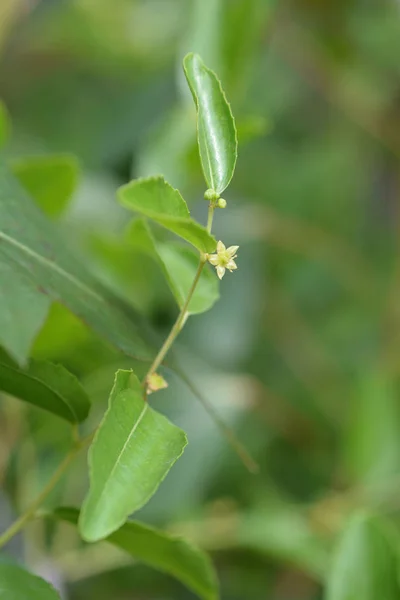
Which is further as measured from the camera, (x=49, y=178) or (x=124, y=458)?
(x=49, y=178)

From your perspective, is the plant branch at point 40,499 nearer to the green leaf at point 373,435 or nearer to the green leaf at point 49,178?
the green leaf at point 49,178

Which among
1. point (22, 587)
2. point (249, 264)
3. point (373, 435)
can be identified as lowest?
point (22, 587)

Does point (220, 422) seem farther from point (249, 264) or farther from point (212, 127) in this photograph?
point (249, 264)

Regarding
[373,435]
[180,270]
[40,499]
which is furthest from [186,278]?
[373,435]

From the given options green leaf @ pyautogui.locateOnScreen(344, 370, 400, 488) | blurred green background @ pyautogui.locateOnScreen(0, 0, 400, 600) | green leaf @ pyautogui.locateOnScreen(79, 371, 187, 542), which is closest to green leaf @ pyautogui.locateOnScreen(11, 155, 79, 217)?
blurred green background @ pyautogui.locateOnScreen(0, 0, 400, 600)

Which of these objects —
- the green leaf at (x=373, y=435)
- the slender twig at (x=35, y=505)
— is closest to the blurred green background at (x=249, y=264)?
the green leaf at (x=373, y=435)

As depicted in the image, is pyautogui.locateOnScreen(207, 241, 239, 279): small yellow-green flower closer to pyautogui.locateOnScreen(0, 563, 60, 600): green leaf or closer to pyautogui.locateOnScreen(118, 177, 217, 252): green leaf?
pyautogui.locateOnScreen(118, 177, 217, 252): green leaf
